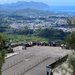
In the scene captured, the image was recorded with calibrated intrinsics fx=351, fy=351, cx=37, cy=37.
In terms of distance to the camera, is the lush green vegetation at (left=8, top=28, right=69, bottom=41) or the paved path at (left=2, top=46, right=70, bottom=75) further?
the lush green vegetation at (left=8, top=28, right=69, bottom=41)

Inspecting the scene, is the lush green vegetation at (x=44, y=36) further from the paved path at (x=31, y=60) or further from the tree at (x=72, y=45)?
the tree at (x=72, y=45)

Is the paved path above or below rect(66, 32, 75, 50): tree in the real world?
below

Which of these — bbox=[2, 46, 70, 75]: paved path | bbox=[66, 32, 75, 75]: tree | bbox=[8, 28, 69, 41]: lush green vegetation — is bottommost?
bbox=[8, 28, 69, 41]: lush green vegetation

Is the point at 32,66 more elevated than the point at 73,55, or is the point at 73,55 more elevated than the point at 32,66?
the point at 73,55

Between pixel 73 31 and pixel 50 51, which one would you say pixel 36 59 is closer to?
pixel 50 51

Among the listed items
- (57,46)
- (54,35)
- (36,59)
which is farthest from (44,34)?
(36,59)

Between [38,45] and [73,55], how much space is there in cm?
1703

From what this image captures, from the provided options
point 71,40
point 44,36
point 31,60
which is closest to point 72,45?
point 71,40

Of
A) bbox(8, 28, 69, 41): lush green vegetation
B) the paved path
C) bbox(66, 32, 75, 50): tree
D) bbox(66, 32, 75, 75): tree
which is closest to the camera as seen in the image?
bbox(66, 32, 75, 75): tree

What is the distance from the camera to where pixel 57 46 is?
1113 inches

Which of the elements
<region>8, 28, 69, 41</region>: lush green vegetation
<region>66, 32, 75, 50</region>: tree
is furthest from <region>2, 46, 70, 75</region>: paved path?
<region>8, 28, 69, 41</region>: lush green vegetation

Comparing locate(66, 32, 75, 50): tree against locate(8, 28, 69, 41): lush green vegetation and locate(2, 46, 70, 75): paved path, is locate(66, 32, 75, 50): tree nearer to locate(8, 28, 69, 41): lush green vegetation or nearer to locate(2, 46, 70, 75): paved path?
locate(2, 46, 70, 75): paved path

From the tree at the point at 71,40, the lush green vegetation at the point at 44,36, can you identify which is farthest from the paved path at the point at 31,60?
the lush green vegetation at the point at 44,36

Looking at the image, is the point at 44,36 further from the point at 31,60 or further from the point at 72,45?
the point at 72,45
